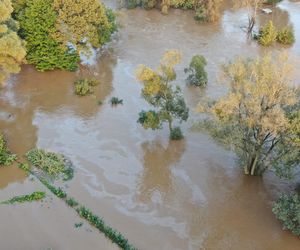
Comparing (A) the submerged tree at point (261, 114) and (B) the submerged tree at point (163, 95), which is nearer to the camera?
(A) the submerged tree at point (261, 114)

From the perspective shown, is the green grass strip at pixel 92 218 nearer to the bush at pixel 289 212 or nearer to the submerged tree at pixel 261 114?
the bush at pixel 289 212

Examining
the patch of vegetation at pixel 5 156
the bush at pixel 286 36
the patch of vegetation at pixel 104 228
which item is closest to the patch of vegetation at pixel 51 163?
the patch of vegetation at pixel 5 156

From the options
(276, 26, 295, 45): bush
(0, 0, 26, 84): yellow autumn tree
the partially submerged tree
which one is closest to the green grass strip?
(0, 0, 26, 84): yellow autumn tree

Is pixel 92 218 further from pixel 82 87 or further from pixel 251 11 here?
pixel 251 11

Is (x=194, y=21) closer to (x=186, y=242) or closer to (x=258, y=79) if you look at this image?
(x=258, y=79)

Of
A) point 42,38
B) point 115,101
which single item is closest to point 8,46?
point 42,38

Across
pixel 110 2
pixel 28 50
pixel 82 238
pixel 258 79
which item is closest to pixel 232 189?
pixel 258 79
